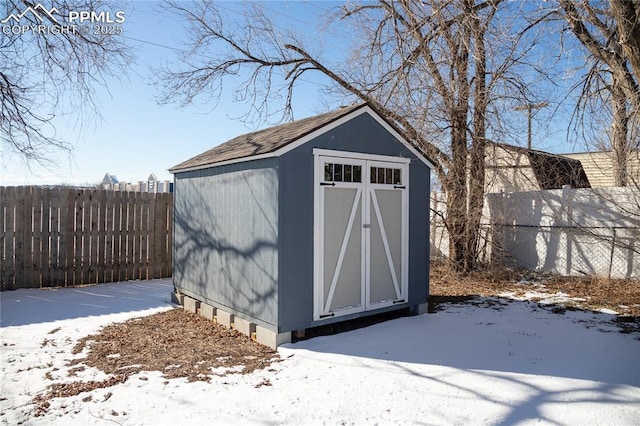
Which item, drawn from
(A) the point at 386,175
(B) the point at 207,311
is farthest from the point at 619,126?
(B) the point at 207,311

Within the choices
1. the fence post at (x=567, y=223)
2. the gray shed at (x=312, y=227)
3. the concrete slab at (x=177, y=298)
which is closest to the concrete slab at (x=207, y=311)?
the gray shed at (x=312, y=227)

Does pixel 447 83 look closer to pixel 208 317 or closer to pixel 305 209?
pixel 305 209

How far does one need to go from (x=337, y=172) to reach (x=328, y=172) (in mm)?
135

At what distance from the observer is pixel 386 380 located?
3566 millimetres

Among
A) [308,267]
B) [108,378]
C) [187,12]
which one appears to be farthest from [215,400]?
[187,12]

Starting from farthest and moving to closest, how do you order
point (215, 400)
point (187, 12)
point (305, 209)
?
point (187, 12), point (305, 209), point (215, 400)

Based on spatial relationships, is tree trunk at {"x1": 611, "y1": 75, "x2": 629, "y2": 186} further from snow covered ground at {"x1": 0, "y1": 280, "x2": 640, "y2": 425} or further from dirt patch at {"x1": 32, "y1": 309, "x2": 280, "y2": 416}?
dirt patch at {"x1": 32, "y1": 309, "x2": 280, "y2": 416}

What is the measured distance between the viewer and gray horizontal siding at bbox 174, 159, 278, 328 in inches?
179

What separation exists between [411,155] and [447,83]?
3970 mm

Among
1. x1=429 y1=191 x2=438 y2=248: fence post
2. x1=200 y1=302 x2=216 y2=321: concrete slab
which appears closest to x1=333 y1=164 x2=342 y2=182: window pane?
x1=200 y1=302 x2=216 y2=321: concrete slab

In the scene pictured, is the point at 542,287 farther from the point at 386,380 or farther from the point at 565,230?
the point at 386,380

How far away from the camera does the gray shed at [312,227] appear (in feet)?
14.9

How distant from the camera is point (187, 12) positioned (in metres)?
9.78

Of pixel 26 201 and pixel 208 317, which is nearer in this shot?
pixel 208 317
